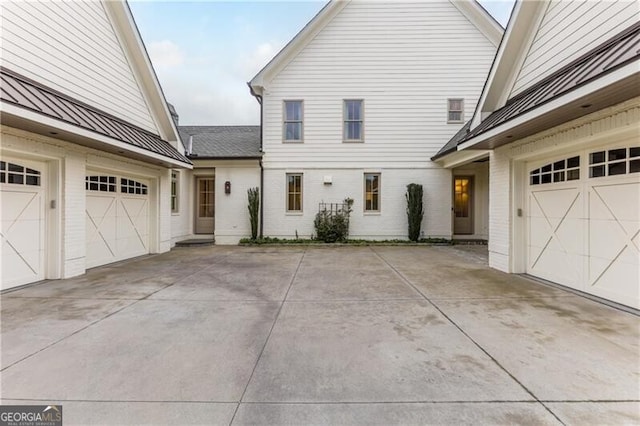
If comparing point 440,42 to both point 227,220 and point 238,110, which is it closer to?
point 227,220

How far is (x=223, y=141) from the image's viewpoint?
43.0 feet

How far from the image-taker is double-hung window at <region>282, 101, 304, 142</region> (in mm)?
11891

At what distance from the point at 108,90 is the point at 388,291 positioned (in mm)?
8140

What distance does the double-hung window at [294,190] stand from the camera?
12.0m

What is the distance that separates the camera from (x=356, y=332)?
362 cm

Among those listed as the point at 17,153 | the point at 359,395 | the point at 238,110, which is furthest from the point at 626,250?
the point at 238,110

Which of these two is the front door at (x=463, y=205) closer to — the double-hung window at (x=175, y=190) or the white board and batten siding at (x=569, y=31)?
the white board and batten siding at (x=569, y=31)

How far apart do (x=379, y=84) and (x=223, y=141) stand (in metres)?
6.91

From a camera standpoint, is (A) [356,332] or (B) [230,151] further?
(B) [230,151]

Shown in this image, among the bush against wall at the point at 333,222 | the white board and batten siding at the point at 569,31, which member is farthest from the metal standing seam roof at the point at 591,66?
the bush against wall at the point at 333,222

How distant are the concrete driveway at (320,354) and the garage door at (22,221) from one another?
477 mm

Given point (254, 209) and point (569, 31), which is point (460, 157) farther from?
point (254, 209)

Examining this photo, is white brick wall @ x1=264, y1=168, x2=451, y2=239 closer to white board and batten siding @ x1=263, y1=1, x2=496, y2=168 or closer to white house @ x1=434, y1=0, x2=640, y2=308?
white board and batten siding @ x1=263, y1=1, x2=496, y2=168

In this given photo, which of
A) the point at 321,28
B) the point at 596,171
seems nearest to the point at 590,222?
the point at 596,171
